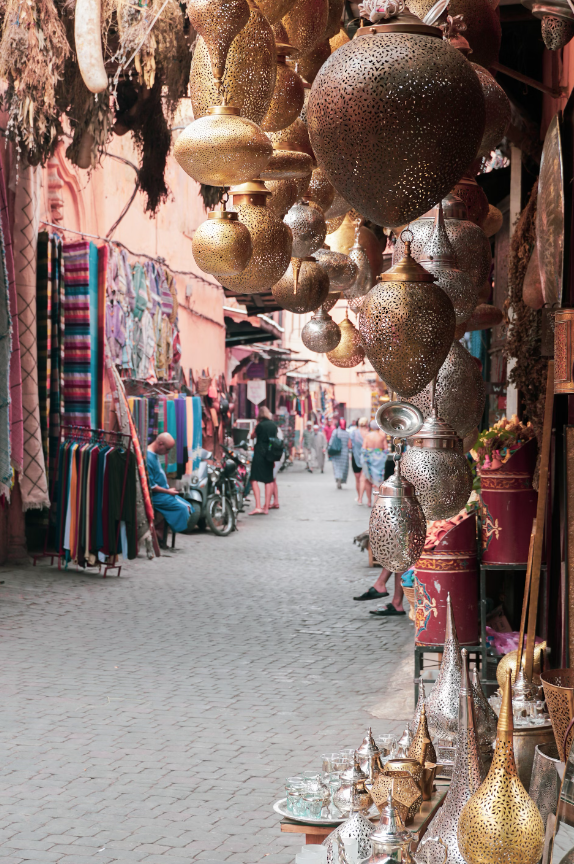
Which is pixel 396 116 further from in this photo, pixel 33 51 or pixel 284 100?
pixel 33 51

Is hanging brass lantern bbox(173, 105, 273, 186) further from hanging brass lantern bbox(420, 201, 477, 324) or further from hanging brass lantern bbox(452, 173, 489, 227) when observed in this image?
hanging brass lantern bbox(452, 173, 489, 227)

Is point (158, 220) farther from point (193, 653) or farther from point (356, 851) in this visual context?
point (356, 851)

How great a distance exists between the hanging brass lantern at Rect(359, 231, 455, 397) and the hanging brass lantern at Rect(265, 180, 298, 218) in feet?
1.41

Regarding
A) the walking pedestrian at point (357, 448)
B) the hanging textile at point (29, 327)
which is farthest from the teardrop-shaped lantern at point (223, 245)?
the walking pedestrian at point (357, 448)

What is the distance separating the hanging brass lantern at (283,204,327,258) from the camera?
2.11m

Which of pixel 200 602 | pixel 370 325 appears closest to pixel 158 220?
pixel 200 602

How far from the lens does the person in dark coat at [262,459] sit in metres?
15.9

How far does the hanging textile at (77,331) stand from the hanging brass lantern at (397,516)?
346 inches

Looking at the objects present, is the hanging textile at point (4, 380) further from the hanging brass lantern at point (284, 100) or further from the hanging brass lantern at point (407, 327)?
the hanging brass lantern at point (407, 327)

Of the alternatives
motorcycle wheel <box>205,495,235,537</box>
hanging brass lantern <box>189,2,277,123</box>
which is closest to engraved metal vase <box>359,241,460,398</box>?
hanging brass lantern <box>189,2,277,123</box>

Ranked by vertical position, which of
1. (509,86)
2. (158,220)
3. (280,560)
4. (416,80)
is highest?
(158,220)

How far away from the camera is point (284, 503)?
62.3 feet

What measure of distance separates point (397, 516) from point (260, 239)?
56 centimetres

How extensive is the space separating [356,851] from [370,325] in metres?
1.15
